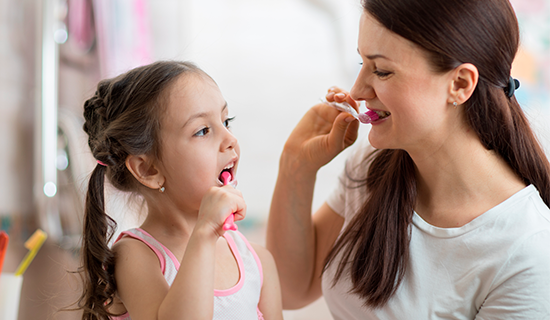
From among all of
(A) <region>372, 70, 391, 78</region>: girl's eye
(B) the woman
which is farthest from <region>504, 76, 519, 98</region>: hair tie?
(A) <region>372, 70, 391, 78</region>: girl's eye

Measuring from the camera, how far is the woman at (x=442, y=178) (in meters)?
0.79

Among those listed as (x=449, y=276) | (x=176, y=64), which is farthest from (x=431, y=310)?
(x=176, y=64)

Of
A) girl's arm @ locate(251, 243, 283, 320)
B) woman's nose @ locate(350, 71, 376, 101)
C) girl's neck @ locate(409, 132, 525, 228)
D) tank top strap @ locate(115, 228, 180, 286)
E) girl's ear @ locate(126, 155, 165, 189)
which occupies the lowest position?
girl's arm @ locate(251, 243, 283, 320)

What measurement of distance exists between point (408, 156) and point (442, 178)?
12 centimetres

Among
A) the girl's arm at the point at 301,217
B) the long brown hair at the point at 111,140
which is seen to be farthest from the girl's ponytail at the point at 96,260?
the girl's arm at the point at 301,217

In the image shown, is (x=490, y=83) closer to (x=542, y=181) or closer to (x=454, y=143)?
(x=454, y=143)

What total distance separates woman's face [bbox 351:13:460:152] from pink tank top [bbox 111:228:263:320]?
376 mm

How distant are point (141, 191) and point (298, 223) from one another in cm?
46

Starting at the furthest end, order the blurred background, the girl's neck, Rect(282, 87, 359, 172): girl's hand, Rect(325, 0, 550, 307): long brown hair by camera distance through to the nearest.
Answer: the blurred background < Rect(282, 87, 359, 172): girl's hand < the girl's neck < Rect(325, 0, 550, 307): long brown hair

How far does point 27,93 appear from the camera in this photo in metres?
1.39

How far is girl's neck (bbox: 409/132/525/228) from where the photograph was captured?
0.89 meters

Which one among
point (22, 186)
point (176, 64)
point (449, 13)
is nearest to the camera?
point (449, 13)

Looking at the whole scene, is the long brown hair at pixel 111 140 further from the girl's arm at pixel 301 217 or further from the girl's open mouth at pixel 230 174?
the girl's arm at pixel 301 217

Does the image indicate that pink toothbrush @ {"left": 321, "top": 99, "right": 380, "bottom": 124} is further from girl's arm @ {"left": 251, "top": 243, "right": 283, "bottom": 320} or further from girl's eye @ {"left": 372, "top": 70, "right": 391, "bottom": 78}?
girl's arm @ {"left": 251, "top": 243, "right": 283, "bottom": 320}
